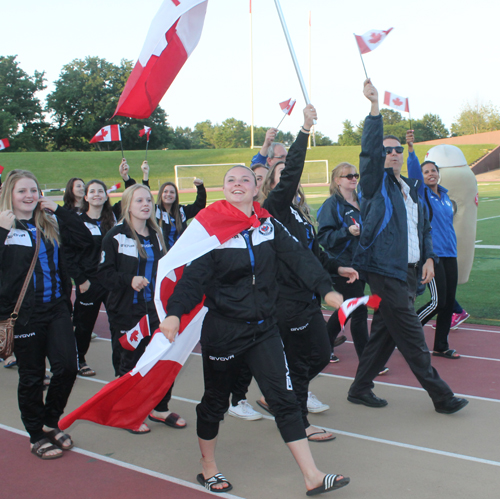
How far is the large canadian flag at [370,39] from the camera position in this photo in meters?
4.23

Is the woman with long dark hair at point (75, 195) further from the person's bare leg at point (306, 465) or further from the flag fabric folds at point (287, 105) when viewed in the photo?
the person's bare leg at point (306, 465)

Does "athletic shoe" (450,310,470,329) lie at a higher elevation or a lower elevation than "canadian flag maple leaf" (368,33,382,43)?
lower

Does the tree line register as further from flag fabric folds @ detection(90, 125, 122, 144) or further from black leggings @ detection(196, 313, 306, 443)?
black leggings @ detection(196, 313, 306, 443)

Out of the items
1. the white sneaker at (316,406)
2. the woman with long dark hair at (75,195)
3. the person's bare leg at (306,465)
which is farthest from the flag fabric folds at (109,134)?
the person's bare leg at (306,465)

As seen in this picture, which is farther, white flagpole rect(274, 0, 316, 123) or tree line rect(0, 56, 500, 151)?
tree line rect(0, 56, 500, 151)

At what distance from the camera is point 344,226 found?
17.7 feet

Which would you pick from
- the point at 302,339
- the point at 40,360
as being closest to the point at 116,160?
the point at 40,360

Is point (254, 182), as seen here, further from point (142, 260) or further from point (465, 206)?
point (465, 206)

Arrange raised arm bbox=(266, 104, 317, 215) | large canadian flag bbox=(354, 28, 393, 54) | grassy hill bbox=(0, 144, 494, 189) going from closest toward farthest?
raised arm bbox=(266, 104, 317, 215) < large canadian flag bbox=(354, 28, 393, 54) < grassy hill bbox=(0, 144, 494, 189)

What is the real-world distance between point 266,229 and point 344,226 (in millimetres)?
2154

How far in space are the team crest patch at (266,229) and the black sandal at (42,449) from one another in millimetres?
2170

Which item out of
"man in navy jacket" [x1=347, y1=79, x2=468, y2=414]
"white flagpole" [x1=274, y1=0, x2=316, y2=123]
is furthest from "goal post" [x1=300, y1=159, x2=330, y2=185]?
"man in navy jacket" [x1=347, y1=79, x2=468, y2=414]

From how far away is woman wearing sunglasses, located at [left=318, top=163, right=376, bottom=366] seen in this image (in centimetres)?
538

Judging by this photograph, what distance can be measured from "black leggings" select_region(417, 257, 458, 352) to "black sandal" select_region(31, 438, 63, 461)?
3822 millimetres
